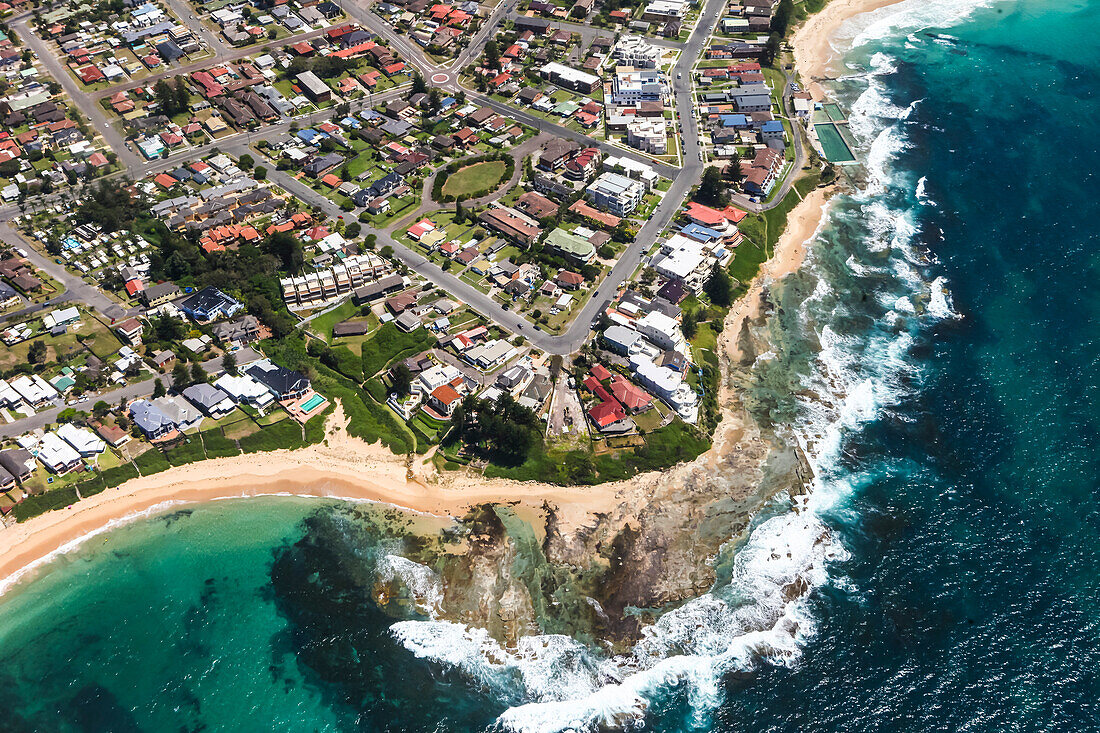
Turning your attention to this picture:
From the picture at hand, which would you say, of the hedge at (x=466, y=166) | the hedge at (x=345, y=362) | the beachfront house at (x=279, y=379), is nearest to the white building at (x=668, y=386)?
the hedge at (x=345, y=362)

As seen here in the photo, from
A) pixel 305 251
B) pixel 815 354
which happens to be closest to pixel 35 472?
pixel 305 251

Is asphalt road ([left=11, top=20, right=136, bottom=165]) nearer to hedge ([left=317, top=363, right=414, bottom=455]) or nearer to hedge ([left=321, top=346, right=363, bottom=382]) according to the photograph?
hedge ([left=321, top=346, right=363, bottom=382])

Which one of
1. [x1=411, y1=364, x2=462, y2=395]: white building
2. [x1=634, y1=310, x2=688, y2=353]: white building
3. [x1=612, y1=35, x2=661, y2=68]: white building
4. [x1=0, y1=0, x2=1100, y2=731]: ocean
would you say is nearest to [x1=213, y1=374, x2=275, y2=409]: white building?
[x1=0, y1=0, x2=1100, y2=731]: ocean

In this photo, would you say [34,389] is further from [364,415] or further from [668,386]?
[668,386]

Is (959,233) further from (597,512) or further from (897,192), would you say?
(597,512)

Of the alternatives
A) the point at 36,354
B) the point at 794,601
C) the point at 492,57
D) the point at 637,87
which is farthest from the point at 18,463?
the point at 637,87

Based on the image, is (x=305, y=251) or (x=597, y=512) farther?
(x=305, y=251)
